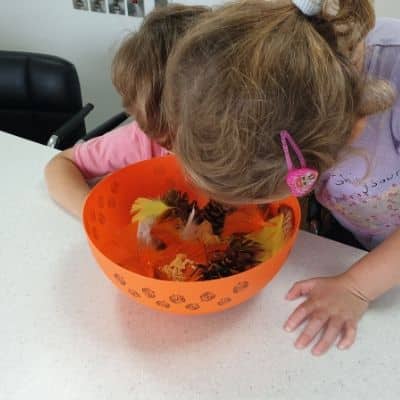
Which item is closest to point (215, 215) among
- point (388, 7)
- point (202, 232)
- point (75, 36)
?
point (202, 232)

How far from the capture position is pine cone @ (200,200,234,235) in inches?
27.4

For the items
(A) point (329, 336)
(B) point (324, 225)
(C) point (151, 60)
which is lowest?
(B) point (324, 225)

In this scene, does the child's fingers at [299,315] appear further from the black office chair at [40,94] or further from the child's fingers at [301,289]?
the black office chair at [40,94]

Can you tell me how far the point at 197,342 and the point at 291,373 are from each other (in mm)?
113

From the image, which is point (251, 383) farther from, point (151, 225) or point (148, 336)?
point (151, 225)

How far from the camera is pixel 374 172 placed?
0.71m

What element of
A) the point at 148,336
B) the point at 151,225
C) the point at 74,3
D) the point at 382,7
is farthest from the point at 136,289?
the point at 74,3

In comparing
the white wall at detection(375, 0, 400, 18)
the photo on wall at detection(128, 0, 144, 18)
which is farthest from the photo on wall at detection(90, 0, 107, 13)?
the white wall at detection(375, 0, 400, 18)

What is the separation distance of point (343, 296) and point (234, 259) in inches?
5.8

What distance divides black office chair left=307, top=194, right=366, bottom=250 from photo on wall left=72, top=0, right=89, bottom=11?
126 centimetres

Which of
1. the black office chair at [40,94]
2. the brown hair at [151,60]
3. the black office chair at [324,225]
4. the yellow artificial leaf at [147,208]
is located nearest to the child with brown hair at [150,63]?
the brown hair at [151,60]

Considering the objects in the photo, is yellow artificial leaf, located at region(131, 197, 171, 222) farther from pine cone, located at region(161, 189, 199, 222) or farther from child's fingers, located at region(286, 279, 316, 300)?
child's fingers, located at region(286, 279, 316, 300)

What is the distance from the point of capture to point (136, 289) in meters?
0.52

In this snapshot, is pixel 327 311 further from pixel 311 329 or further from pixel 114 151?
pixel 114 151
